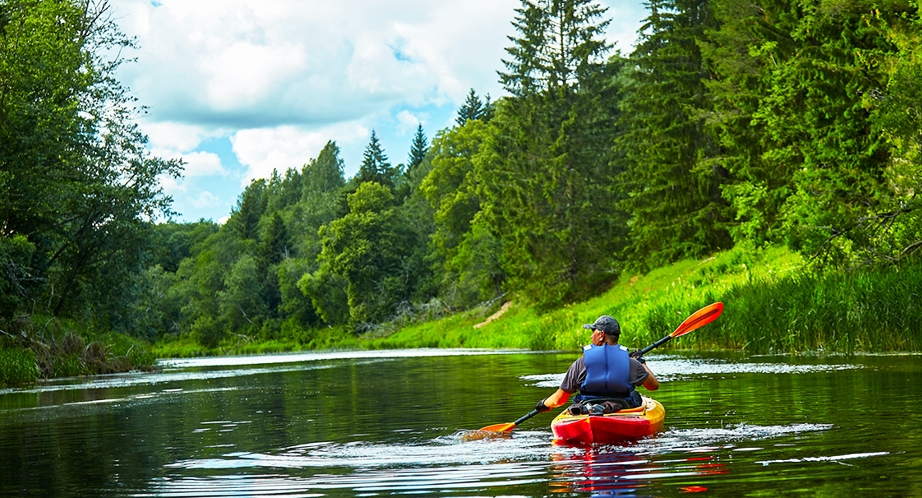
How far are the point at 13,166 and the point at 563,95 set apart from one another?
3371cm

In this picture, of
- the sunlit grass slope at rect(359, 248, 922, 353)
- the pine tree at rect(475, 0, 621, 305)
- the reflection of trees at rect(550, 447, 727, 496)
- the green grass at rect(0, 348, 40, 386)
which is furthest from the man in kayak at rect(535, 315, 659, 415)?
the pine tree at rect(475, 0, 621, 305)

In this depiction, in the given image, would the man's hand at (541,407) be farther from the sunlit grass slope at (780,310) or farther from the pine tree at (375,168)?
the pine tree at (375,168)

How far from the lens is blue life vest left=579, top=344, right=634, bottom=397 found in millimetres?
11359

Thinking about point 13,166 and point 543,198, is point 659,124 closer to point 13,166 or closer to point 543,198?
point 543,198

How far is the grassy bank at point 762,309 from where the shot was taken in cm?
2169

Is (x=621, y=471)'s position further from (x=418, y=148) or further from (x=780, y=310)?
(x=418, y=148)

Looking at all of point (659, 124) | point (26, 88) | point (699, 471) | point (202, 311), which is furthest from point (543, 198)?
Result: point (202, 311)

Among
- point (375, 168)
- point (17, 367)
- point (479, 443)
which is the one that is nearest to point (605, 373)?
point (479, 443)

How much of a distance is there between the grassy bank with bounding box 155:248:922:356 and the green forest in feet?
0.47

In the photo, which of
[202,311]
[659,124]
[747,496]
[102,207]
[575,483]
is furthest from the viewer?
[202,311]

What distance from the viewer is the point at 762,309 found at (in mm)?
24891

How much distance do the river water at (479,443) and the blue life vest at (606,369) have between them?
0.79 meters

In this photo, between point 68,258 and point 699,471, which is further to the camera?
point 68,258

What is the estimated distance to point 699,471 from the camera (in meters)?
Answer: 8.49
